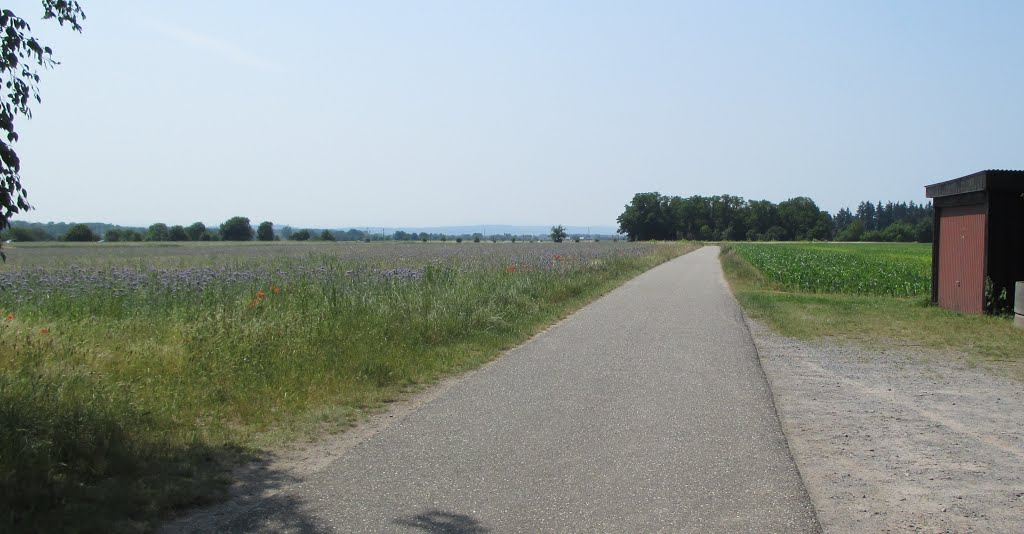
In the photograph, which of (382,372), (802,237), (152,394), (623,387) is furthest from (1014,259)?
(802,237)

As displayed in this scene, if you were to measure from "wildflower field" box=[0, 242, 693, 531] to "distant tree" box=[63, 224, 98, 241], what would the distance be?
6558cm

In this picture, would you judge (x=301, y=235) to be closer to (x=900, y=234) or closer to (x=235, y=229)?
(x=235, y=229)

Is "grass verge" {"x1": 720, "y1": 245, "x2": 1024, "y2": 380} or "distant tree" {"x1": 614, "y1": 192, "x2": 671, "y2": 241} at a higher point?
"distant tree" {"x1": 614, "y1": 192, "x2": 671, "y2": 241}

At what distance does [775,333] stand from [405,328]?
7012 millimetres

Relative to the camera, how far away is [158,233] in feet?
301

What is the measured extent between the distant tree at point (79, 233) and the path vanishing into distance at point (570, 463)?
77057 mm

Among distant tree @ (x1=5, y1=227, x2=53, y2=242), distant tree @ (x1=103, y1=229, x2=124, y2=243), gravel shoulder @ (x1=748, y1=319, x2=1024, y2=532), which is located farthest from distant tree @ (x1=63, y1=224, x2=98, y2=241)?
gravel shoulder @ (x1=748, y1=319, x2=1024, y2=532)

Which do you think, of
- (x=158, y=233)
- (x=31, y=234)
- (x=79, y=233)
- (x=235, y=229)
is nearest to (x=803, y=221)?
(x=235, y=229)

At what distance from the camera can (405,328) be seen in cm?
1163

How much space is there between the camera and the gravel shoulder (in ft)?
16.1

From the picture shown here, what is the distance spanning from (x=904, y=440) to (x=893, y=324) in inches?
369

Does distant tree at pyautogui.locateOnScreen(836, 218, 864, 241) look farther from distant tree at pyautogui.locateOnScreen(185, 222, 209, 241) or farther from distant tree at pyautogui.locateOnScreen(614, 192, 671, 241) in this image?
distant tree at pyautogui.locateOnScreen(185, 222, 209, 241)

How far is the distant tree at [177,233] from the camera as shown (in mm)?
92269

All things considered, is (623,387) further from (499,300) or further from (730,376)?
(499,300)
